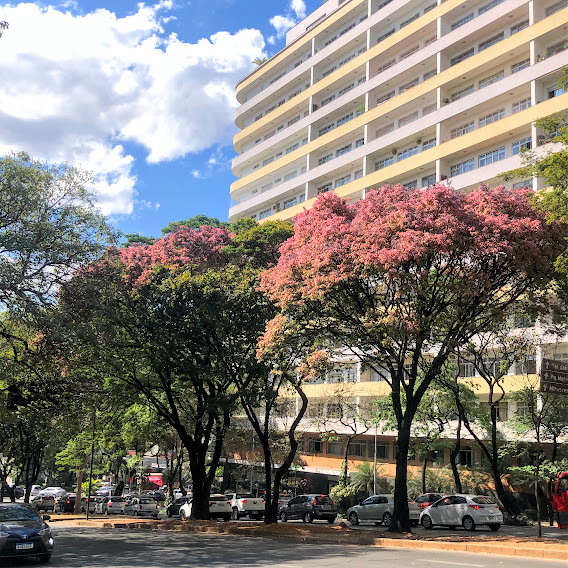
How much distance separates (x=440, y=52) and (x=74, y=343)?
3446 cm

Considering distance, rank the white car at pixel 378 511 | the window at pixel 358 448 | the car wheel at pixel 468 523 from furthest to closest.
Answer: the window at pixel 358 448, the white car at pixel 378 511, the car wheel at pixel 468 523

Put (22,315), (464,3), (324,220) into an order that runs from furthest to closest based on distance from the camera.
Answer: (464,3)
(324,220)
(22,315)

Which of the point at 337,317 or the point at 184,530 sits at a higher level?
the point at 337,317

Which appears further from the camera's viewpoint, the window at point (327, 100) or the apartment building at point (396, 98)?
the window at point (327, 100)

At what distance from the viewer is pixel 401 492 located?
2005cm

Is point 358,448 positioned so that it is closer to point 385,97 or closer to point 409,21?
point 385,97

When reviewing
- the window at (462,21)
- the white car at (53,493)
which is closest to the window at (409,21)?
the window at (462,21)

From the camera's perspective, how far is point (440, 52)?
4366 centimetres

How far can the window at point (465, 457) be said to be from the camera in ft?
130

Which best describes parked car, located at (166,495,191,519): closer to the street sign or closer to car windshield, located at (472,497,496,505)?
car windshield, located at (472,497,496,505)

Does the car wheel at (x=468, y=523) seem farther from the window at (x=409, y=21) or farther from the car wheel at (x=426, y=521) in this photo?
the window at (x=409, y=21)

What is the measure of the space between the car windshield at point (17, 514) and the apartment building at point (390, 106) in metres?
16.3

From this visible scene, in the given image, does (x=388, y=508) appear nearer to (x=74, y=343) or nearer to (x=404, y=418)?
(x=404, y=418)

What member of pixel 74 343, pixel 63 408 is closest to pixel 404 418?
pixel 74 343
